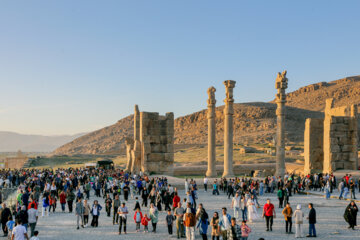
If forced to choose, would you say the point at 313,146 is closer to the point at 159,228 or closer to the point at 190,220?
the point at 159,228

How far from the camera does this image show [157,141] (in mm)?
32719

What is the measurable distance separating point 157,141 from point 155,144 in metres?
0.33

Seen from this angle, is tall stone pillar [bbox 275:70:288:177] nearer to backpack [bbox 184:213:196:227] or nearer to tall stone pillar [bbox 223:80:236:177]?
tall stone pillar [bbox 223:80:236:177]

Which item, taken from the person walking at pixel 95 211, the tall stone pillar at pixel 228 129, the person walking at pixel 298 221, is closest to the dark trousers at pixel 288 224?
the person walking at pixel 298 221

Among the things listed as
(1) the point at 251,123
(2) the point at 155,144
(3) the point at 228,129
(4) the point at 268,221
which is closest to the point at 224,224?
(4) the point at 268,221

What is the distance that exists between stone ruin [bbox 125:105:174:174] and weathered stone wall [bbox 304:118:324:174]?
10853 mm

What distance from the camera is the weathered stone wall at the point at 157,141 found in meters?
32.2

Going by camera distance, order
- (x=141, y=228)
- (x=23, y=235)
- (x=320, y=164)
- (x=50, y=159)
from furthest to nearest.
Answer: (x=50, y=159)
(x=320, y=164)
(x=141, y=228)
(x=23, y=235)

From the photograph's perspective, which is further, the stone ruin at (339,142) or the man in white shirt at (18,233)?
the stone ruin at (339,142)

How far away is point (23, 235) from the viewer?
982cm

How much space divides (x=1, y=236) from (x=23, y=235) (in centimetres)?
Result: 392

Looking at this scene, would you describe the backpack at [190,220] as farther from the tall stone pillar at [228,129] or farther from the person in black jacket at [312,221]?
the tall stone pillar at [228,129]

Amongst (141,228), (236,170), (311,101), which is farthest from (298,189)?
(311,101)

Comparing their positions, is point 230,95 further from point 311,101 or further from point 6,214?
point 311,101
